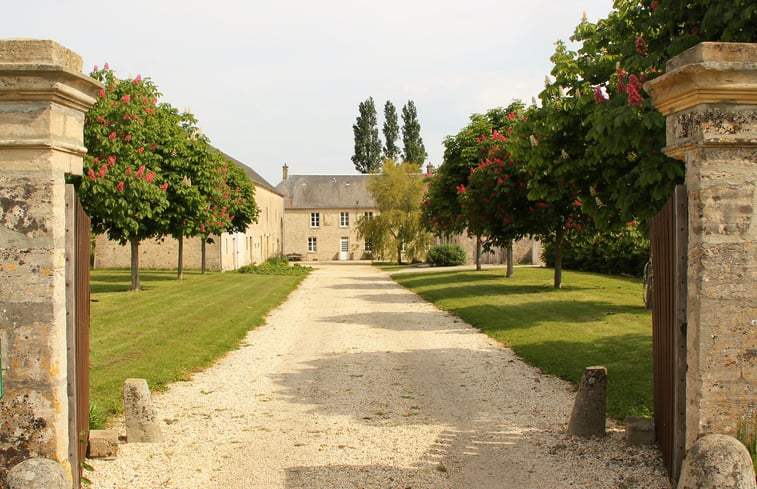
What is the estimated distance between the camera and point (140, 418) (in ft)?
20.0

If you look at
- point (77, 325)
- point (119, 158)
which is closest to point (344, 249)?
point (119, 158)

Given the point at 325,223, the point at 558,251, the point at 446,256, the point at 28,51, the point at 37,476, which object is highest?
the point at 325,223

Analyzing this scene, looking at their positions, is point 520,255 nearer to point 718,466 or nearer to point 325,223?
point 325,223

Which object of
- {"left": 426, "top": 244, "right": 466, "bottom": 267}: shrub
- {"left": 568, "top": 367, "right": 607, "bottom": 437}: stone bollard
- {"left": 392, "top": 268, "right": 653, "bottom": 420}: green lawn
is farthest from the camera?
{"left": 426, "top": 244, "right": 466, "bottom": 267}: shrub

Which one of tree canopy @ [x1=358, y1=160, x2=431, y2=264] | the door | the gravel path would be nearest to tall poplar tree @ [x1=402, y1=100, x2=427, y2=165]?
the door

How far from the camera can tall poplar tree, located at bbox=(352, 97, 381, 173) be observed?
73.2 m

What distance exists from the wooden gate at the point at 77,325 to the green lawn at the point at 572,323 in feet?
15.9

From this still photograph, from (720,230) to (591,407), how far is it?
2.28 meters

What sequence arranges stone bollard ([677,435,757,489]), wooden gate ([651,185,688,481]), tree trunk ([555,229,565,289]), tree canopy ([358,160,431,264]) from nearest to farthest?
stone bollard ([677,435,757,489]), wooden gate ([651,185,688,481]), tree trunk ([555,229,565,289]), tree canopy ([358,160,431,264])

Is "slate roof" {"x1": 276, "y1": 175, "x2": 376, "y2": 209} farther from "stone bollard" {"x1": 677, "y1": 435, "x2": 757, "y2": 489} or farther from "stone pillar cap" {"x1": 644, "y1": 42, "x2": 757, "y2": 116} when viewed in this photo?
"stone bollard" {"x1": 677, "y1": 435, "x2": 757, "y2": 489}

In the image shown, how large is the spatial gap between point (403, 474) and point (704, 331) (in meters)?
2.39

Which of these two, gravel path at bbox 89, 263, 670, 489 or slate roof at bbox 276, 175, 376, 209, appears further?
slate roof at bbox 276, 175, 376, 209

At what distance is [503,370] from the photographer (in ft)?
30.8

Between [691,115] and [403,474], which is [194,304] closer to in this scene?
[403,474]
